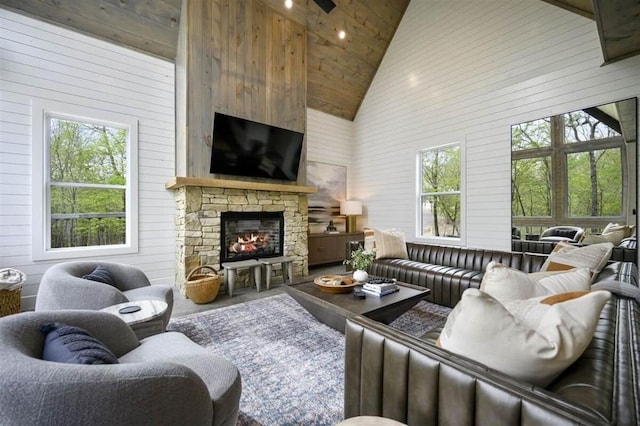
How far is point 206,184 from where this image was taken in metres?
Answer: 3.85

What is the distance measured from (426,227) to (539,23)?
3455 millimetres

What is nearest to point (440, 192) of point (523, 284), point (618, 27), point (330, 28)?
point (618, 27)

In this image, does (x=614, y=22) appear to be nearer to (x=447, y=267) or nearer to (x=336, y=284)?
(x=447, y=267)

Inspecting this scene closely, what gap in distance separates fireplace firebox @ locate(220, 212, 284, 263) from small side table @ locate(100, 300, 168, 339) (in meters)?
2.05

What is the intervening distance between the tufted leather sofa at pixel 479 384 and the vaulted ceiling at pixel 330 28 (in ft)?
9.28

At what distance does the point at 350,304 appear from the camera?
2316 mm

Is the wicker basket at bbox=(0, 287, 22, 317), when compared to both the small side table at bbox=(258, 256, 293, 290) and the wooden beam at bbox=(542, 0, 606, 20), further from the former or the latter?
the wooden beam at bbox=(542, 0, 606, 20)

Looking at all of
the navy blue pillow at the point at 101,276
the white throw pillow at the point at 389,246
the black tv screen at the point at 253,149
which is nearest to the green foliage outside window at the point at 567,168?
the white throw pillow at the point at 389,246

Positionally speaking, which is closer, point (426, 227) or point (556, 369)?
point (556, 369)

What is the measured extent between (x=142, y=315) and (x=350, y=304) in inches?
60.8

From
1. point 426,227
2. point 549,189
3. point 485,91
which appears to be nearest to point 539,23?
point 485,91

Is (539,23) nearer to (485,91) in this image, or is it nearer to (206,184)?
(485,91)

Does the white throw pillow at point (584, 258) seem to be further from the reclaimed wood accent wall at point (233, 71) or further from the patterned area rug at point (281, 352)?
the reclaimed wood accent wall at point (233, 71)

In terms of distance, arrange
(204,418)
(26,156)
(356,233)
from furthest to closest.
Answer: (356,233) → (26,156) → (204,418)
